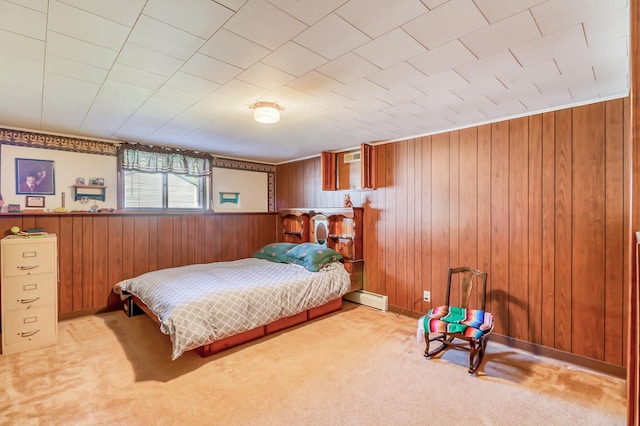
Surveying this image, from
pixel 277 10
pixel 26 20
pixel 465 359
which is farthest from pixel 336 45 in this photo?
pixel 465 359

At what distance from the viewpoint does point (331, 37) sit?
1685mm

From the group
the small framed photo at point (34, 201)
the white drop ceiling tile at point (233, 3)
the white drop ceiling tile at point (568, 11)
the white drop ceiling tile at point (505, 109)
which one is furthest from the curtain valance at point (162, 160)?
the white drop ceiling tile at point (568, 11)

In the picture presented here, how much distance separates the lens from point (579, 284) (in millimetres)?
2717

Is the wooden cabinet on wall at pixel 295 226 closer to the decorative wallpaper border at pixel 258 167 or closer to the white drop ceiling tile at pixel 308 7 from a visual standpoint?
the decorative wallpaper border at pixel 258 167

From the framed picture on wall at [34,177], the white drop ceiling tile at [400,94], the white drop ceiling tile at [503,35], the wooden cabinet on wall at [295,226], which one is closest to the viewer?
the white drop ceiling tile at [503,35]

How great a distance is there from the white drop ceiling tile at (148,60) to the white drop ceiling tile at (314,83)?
81 cm

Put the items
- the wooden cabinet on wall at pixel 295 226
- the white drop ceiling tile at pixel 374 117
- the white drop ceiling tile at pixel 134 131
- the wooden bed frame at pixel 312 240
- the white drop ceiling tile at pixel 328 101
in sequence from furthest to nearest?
1. the wooden cabinet on wall at pixel 295 226
2. the white drop ceiling tile at pixel 134 131
3. the wooden bed frame at pixel 312 240
4. the white drop ceiling tile at pixel 374 117
5. the white drop ceiling tile at pixel 328 101

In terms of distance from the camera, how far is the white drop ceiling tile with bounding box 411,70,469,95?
2.16 m

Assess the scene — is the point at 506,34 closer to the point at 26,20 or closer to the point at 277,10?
the point at 277,10

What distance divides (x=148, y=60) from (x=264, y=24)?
2.92ft

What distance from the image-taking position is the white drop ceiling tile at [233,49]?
169 centimetres

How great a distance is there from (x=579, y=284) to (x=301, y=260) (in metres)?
3.01

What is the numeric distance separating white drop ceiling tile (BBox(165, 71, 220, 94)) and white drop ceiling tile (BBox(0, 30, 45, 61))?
2.32 ft

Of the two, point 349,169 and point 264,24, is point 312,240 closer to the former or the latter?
point 349,169
